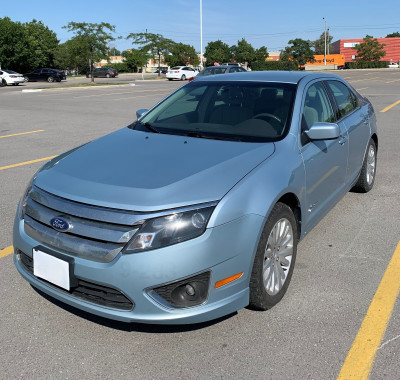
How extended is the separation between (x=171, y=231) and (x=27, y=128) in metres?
10.4

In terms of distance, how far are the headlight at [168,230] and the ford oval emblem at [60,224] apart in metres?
0.39

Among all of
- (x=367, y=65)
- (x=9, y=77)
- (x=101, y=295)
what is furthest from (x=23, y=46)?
(x=367, y=65)

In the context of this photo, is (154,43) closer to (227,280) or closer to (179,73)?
(179,73)


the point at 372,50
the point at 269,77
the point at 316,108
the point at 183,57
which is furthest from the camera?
the point at 372,50

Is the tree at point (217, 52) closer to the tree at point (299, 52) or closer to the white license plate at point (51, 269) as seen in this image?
the tree at point (299, 52)

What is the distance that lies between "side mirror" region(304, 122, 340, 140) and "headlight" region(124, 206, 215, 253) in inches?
54.5

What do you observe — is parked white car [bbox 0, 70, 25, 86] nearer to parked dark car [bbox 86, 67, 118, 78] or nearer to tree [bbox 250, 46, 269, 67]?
parked dark car [bbox 86, 67, 118, 78]

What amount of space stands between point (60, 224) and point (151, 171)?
0.64 m

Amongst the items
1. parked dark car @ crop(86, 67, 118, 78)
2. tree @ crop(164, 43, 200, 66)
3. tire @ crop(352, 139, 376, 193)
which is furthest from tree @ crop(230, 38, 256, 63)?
tire @ crop(352, 139, 376, 193)

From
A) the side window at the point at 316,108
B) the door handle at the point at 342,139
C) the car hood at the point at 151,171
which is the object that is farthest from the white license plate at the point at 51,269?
the door handle at the point at 342,139

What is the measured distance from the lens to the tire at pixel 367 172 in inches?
205

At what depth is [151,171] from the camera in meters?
2.78

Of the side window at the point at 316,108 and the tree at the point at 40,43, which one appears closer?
the side window at the point at 316,108

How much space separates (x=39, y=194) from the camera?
275 cm
